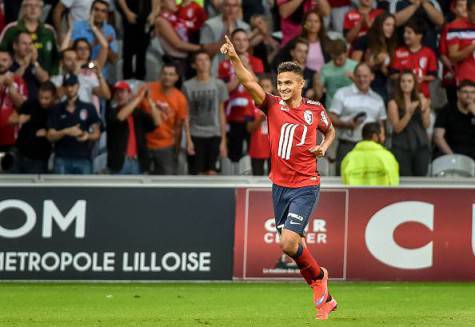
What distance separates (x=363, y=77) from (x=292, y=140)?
6.53m

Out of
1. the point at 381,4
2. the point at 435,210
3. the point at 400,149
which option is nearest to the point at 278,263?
the point at 435,210

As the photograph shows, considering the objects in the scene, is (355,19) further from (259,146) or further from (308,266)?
(308,266)

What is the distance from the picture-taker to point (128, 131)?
1639 cm

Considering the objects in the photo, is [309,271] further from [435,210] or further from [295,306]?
[435,210]

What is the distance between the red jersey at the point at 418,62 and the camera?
17.2 metres

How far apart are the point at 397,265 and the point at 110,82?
18.0 ft

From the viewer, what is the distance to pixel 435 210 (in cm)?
1438

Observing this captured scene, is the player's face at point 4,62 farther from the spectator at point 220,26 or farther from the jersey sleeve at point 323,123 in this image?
the jersey sleeve at point 323,123

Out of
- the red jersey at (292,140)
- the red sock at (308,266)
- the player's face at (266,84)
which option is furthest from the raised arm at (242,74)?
the player's face at (266,84)

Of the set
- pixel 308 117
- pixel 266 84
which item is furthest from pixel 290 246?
pixel 266 84

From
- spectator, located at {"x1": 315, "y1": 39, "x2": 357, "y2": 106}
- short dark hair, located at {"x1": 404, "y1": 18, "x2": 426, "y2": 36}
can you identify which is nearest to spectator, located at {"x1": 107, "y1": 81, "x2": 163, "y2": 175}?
spectator, located at {"x1": 315, "y1": 39, "x2": 357, "y2": 106}

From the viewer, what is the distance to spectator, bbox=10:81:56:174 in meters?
16.0

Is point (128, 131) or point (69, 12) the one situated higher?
point (69, 12)

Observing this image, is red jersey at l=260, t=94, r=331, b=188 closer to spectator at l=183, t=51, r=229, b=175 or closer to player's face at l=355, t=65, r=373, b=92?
spectator at l=183, t=51, r=229, b=175
